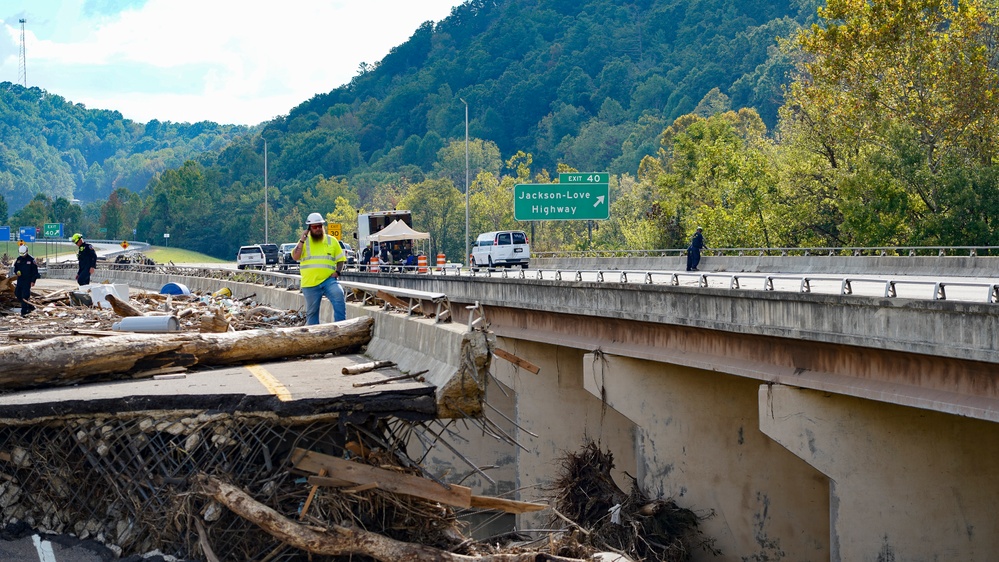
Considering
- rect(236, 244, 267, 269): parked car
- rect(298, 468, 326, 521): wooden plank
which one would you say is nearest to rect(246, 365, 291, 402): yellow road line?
rect(298, 468, 326, 521): wooden plank

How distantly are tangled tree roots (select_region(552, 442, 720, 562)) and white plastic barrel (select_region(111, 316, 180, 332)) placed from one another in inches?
265

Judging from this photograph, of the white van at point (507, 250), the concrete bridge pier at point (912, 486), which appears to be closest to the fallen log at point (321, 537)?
the concrete bridge pier at point (912, 486)

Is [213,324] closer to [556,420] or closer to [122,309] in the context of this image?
[122,309]

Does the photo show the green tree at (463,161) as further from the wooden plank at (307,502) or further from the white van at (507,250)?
the wooden plank at (307,502)

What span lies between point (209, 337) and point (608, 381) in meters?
9.48

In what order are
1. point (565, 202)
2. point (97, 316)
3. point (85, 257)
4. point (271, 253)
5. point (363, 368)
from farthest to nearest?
point (271, 253) → point (565, 202) → point (85, 257) → point (97, 316) → point (363, 368)

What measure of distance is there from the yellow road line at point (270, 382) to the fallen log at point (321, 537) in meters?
0.98

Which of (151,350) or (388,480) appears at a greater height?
(151,350)

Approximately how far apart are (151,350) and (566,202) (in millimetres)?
37894

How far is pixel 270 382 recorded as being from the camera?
1126 centimetres

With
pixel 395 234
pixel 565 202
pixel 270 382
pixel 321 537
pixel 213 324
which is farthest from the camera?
pixel 395 234

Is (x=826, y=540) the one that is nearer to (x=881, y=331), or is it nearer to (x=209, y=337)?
(x=881, y=331)

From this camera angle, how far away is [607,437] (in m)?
24.5

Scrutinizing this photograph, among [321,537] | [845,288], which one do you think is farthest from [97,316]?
[845,288]
